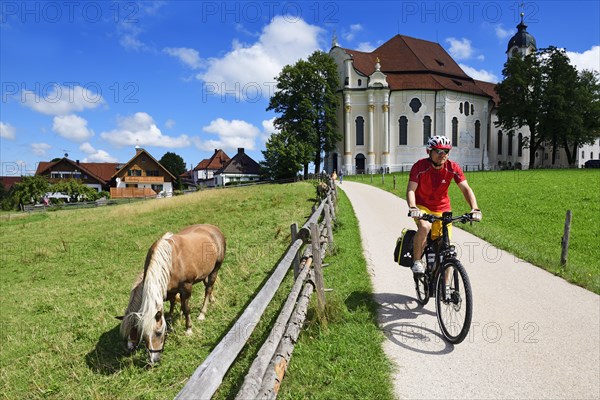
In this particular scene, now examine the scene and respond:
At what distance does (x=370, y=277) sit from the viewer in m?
6.94

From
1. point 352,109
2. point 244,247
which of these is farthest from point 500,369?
point 352,109

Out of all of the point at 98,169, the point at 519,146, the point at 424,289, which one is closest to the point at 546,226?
the point at 424,289

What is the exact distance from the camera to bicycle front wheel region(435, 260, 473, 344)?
13.6ft

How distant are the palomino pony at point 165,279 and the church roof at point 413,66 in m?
51.4

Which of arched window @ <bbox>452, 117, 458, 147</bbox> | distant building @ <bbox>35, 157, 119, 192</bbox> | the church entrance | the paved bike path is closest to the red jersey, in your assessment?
the paved bike path

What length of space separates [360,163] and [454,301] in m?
50.1

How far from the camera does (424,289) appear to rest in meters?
5.27

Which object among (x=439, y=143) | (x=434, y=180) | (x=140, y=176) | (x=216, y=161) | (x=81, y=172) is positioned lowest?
(x=434, y=180)

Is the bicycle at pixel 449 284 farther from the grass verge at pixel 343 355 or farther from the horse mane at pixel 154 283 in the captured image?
the horse mane at pixel 154 283

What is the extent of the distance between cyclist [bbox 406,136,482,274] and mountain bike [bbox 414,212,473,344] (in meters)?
0.15

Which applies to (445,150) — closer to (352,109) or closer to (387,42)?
(352,109)

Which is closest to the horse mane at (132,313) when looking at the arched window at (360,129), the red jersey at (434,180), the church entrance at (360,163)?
the red jersey at (434,180)

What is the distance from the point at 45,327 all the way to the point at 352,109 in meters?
50.4

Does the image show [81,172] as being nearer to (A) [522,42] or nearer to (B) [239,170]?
(B) [239,170]
